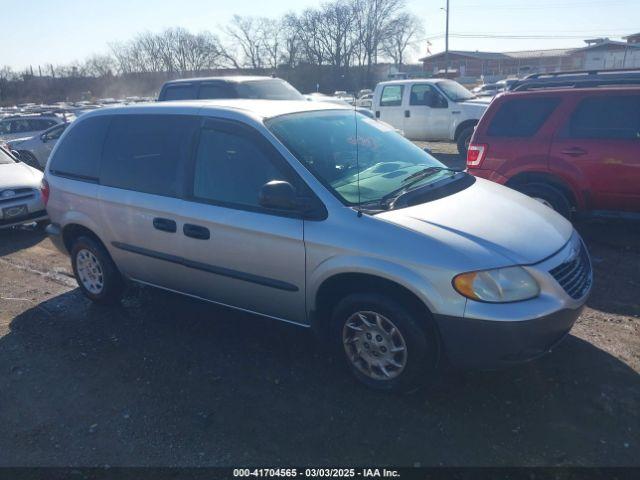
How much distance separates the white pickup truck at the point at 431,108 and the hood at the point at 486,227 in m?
9.67

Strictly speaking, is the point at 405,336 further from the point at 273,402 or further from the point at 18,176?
the point at 18,176

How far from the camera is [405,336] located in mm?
3018

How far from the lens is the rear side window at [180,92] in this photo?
32.2 ft

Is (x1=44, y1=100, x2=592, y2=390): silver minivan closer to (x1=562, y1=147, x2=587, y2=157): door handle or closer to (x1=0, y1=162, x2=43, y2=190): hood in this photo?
(x1=562, y1=147, x2=587, y2=157): door handle

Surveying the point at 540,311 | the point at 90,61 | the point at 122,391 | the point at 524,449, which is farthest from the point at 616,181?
the point at 90,61

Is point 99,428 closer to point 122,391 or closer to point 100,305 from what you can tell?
point 122,391

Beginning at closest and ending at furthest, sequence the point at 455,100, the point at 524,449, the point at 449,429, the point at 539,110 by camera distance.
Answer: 1. the point at 524,449
2. the point at 449,429
3. the point at 539,110
4. the point at 455,100

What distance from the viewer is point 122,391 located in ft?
11.3

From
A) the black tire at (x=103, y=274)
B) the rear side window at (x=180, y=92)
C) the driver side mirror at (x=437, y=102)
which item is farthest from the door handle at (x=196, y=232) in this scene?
the driver side mirror at (x=437, y=102)

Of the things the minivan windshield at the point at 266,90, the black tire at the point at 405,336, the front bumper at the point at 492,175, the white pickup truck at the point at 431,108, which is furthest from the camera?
the white pickup truck at the point at 431,108

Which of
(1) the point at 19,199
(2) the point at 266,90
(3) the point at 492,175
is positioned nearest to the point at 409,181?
(3) the point at 492,175

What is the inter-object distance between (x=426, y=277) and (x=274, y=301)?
46.9 inches

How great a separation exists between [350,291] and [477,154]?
3860 mm

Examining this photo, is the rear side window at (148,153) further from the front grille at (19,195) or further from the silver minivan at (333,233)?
the front grille at (19,195)
